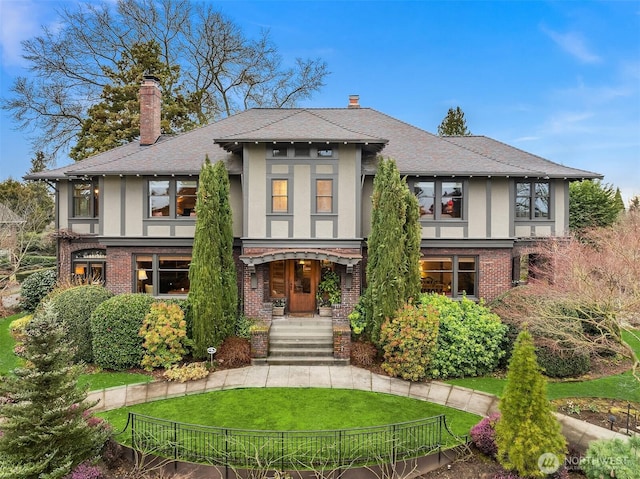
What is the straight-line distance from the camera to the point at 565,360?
10680 mm

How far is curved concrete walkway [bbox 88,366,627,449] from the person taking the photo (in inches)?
363

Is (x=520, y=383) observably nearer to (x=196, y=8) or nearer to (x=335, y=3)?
(x=335, y=3)

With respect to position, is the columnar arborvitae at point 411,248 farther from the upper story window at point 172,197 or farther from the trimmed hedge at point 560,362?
the upper story window at point 172,197

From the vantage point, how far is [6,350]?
1290 centimetres

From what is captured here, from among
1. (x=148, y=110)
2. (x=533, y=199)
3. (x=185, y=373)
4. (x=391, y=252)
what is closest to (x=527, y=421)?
(x=391, y=252)

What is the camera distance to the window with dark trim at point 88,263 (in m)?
15.7

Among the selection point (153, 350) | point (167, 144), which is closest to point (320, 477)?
point (153, 350)

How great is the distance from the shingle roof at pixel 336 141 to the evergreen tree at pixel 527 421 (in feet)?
28.6

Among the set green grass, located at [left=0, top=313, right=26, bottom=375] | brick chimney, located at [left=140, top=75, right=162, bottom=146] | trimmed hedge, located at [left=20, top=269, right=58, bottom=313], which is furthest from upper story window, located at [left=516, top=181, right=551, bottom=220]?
trimmed hedge, located at [left=20, top=269, right=58, bottom=313]

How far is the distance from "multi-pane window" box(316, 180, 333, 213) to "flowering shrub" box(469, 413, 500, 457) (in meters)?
8.29

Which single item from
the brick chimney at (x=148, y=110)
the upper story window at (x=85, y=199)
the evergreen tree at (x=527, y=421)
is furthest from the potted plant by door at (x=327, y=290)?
the brick chimney at (x=148, y=110)

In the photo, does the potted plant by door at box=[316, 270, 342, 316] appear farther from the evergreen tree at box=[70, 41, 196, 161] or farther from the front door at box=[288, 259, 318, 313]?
the evergreen tree at box=[70, 41, 196, 161]

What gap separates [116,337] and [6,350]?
18.7 ft

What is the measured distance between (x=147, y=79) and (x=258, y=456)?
16.8 m
